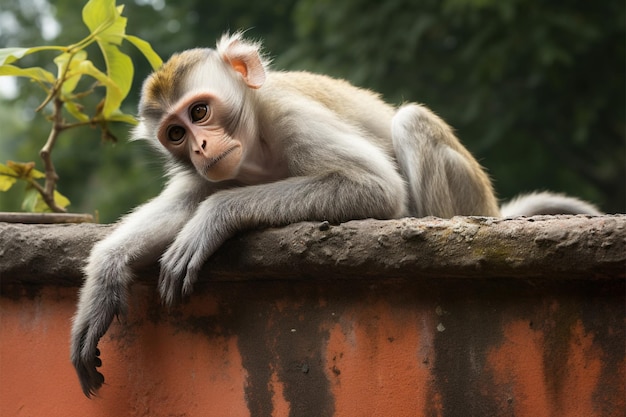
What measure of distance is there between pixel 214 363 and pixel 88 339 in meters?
0.55

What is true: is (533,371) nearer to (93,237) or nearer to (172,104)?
(93,237)

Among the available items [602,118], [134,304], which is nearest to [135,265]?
[134,304]

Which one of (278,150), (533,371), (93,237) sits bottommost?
(533,371)

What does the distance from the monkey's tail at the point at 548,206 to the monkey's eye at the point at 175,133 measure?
7.04 ft

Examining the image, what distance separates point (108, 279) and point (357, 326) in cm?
113

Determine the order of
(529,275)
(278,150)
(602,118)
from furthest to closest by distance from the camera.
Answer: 1. (602,118)
2. (278,150)
3. (529,275)

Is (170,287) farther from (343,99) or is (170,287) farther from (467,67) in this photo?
(467,67)

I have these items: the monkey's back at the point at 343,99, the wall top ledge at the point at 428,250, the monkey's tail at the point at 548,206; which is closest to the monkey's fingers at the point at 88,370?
the wall top ledge at the point at 428,250

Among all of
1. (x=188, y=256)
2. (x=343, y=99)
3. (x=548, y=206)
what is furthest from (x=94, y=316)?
(x=548, y=206)

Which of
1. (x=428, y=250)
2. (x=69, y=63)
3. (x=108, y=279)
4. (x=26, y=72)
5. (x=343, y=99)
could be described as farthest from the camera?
(x=343, y=99)

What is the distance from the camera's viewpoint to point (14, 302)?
401 centimetres

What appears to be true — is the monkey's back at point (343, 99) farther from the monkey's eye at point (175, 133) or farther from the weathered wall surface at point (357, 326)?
the weathered wall surface at point (357, 326)

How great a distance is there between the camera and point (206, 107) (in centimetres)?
449

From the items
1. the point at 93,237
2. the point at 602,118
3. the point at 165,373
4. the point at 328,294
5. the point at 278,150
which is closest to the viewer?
the point at 328,294
